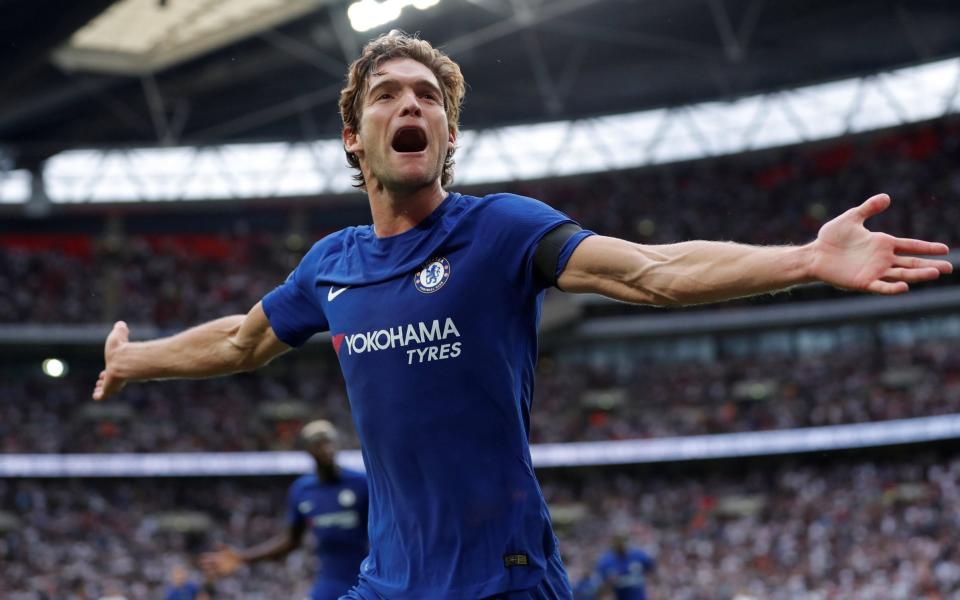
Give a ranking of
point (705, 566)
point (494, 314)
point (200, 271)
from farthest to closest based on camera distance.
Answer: point (200, 271)
point (705, 566)
point (494, 314)

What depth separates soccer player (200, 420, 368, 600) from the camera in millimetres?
8125

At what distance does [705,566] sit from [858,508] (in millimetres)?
4818

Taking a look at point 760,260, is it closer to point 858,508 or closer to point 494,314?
point 494,314

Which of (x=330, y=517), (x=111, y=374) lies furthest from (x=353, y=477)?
(x=111, y=374)

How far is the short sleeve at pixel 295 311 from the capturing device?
3592 mm

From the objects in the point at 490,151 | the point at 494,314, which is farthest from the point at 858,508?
the point at 494,314

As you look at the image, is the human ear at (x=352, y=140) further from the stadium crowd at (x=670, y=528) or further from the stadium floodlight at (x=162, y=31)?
the stadium floodlight at (x=162, y=31)

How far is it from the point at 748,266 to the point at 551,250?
52cm

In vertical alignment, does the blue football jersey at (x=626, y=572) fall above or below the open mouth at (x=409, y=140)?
below

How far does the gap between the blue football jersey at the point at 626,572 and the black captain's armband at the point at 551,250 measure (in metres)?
12.4

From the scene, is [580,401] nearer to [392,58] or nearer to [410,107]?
[392,58]

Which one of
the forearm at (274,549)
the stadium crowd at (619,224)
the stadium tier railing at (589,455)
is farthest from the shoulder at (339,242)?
the stadium crowd at (619,224)

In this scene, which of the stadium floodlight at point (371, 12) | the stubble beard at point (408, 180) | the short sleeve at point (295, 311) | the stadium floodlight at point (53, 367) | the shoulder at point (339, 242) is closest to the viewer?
the stubble beard at point (408, 180)

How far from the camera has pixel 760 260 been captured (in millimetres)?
2596
